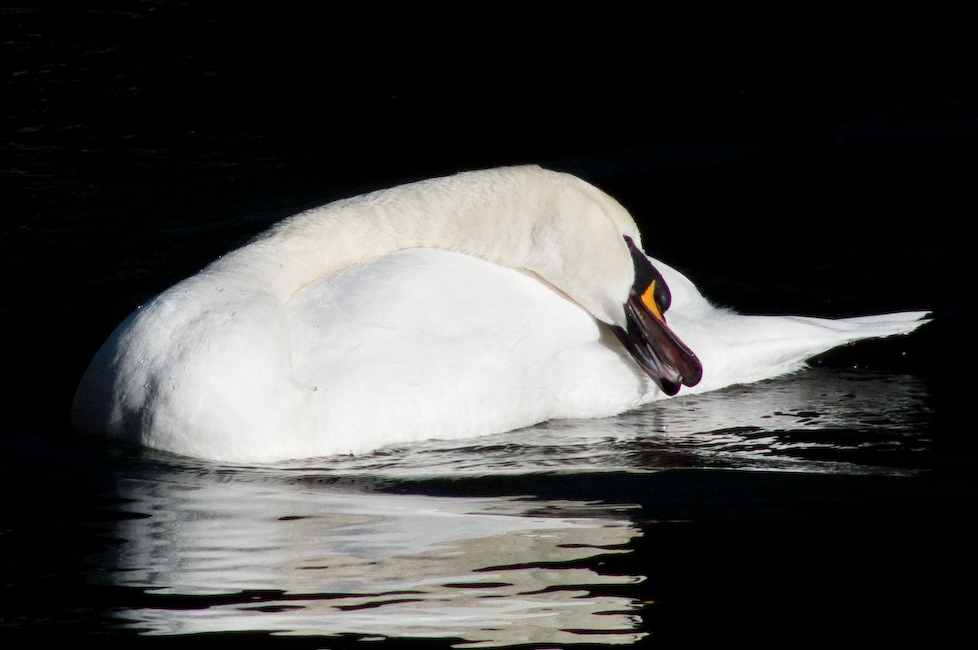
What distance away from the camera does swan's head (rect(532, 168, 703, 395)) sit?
5.58 meters

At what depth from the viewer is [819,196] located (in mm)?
8328

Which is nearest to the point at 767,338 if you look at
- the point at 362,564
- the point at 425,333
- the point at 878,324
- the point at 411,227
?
the point at 878,324

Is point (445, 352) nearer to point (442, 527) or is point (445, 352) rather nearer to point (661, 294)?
point (442, 527)

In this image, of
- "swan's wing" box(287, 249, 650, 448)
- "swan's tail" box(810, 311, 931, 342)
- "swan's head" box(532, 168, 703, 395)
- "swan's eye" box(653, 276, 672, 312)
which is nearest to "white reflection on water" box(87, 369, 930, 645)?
"swan's wing" box(287, 249, 650, 448)

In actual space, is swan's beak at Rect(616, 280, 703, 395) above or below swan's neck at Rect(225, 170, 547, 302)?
below

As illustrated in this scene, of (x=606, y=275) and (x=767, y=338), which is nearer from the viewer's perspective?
(x=606, y=275)

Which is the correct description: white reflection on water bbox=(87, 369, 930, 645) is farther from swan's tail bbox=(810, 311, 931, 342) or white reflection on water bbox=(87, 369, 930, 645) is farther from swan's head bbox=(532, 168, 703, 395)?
swan's tail bbox=(810, 311, 931, 342)

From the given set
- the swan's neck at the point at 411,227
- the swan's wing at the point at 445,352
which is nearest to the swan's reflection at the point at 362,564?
the swan's wing at the point at 445,352

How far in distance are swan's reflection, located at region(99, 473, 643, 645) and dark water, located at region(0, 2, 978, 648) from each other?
0.01m

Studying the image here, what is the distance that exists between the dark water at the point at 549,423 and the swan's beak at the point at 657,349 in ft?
0.63

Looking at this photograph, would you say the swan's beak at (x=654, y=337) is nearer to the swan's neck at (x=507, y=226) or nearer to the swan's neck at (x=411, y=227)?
the swan's neck at (x=507, y=226)

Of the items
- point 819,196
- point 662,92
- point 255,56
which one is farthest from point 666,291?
point 255,56

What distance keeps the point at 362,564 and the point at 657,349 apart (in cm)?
212

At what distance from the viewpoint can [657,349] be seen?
5.54 meters
